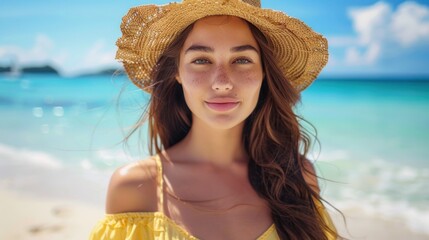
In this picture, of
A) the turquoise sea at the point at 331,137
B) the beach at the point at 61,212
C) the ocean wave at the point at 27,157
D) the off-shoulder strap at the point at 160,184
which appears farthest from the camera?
the ocean wave at the point at 27,157

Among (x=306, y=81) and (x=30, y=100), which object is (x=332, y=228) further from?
(x=30, y=100)

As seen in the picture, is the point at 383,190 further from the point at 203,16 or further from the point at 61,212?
the point at 203,16

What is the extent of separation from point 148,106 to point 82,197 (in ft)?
13.3

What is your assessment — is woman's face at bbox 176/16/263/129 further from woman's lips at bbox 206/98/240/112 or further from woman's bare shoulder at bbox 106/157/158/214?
woman's bare shoulder at bbox 106/157/158/214

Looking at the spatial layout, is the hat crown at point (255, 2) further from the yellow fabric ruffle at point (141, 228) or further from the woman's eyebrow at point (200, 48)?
the yellow fabric ruffle at point (141, 228)

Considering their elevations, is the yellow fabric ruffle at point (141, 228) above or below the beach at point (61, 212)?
below

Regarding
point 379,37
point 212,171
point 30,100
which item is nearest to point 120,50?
point 212,171

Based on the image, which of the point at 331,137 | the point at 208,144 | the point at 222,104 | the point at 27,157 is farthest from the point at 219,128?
the point at 331,137

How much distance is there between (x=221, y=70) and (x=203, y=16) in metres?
0.27

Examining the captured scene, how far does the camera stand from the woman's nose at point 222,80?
2371 millimetres

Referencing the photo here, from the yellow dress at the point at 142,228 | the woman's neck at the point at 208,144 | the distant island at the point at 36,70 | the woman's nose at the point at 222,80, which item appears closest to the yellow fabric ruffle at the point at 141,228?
the yellow dress at the point at 142,228

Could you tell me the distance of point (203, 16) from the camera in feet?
8.05

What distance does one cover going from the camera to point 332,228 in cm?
287

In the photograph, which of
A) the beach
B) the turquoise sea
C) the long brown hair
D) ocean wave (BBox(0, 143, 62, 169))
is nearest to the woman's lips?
the long brown hair
